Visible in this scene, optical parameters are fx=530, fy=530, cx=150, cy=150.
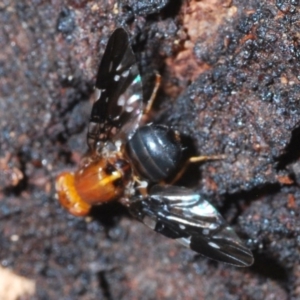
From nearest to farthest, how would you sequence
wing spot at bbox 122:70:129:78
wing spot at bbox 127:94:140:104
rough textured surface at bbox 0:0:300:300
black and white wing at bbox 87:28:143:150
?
rough textured surface at bbox 0:0:300:300 → black and white wing at bbox 87:28:143:150 → wing spot at bbox 122:70:129:78 → wing spot at bbox 127:94:140:104

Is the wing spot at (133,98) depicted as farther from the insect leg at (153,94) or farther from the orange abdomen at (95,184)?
the orange abdomen at (95,184)

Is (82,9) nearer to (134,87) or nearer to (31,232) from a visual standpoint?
(134,87)

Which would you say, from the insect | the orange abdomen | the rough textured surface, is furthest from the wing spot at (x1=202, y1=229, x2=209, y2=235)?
the orange abdomen

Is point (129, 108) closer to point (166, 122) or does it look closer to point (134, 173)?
point (166, 122)

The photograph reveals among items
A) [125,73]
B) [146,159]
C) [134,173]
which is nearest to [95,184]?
[134,173]

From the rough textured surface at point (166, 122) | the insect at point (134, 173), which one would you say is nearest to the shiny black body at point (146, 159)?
the insect at point (134, 173)

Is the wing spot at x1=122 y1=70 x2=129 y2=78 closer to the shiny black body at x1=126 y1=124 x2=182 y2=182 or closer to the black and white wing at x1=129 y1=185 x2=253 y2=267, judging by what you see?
the shiny black body at x1=126 y1=124 x2=182 y2=182

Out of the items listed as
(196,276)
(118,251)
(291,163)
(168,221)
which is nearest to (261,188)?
(291,163)
